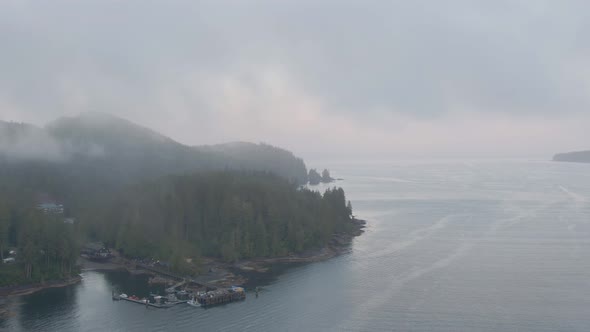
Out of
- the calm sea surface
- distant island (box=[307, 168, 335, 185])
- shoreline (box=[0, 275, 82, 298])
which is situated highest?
distant island (box=[307, 168, 335, 185])

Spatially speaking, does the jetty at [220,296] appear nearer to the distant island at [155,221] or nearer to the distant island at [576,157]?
the distant island at [155,221]

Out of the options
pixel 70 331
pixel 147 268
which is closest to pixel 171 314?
pixel 70 331

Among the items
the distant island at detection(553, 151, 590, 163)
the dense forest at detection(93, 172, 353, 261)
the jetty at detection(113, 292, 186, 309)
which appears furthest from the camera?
the distant island at detection(553, 151, 590, 163)

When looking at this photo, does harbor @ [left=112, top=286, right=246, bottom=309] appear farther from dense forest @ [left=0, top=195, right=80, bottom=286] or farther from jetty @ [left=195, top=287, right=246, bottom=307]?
dense forest @ [left=0, top=195, right=80, bottom=286]

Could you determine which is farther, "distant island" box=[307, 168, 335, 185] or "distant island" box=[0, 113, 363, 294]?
"distant island" box=[307, 168, 335, 185]

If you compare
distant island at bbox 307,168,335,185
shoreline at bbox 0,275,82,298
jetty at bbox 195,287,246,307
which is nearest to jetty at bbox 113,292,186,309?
jetty at bbox 195,287,246,307

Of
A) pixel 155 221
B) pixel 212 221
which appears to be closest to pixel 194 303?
pixel 155 221

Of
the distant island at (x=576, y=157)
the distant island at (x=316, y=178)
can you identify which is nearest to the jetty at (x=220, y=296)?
the distant island at (x=316, y=178)

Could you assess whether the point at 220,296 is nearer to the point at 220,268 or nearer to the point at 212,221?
the point at 220,268

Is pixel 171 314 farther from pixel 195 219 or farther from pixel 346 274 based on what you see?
pixel 195 219
